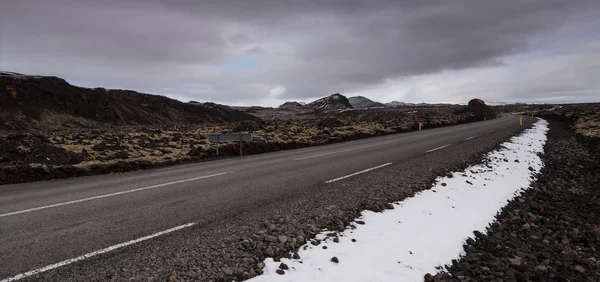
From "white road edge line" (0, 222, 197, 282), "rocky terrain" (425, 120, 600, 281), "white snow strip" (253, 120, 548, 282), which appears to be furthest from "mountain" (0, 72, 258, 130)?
"rocky terrain" (425, 120, 600, 281)

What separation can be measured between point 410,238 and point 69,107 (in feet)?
165

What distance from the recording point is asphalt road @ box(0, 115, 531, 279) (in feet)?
14.9

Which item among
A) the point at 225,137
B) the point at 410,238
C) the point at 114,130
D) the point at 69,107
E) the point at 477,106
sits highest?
the point at 69,107

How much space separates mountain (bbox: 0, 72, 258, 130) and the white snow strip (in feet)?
129

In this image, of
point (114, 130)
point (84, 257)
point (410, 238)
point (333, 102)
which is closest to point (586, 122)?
point (410, 238)

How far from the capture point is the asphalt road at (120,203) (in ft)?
14.9

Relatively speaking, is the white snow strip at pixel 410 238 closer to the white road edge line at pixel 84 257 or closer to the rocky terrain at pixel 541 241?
the rocky terrain at pixel 541 241

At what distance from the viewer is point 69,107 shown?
4291cm

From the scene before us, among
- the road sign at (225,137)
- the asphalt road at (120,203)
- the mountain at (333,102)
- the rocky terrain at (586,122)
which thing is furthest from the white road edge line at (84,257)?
the mountain at (333,102)

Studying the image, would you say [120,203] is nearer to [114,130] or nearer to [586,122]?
[114,130]

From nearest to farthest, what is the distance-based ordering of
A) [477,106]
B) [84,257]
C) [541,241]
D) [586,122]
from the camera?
[84,257], [541,241], [586,122], [477,106]

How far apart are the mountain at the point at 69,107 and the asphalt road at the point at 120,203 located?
3254 cm

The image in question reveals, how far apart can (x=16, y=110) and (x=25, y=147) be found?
32.1m

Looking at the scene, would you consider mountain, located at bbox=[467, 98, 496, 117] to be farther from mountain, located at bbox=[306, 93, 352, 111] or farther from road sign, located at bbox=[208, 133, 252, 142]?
mountain, located at bbox=[306, 93, 352, 111]
